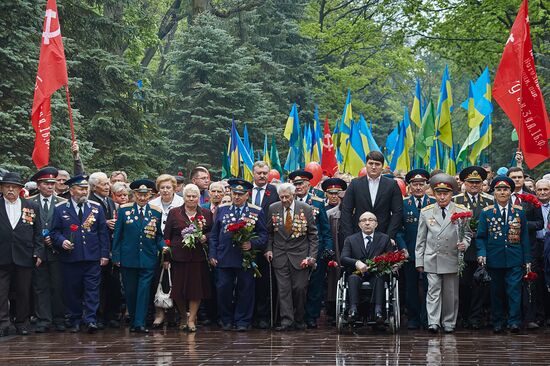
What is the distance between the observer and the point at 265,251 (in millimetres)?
16125

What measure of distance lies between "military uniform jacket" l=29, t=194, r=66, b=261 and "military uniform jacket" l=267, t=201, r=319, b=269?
117 inches

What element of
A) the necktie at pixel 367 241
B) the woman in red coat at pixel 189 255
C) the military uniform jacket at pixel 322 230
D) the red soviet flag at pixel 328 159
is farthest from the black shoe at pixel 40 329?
the red soviet flag at pixel 328 159

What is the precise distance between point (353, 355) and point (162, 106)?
18.8 m

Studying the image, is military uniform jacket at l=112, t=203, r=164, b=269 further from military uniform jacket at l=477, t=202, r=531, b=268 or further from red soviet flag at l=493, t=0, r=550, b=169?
red soviet flag at l=493, t=0, r=550, b=169

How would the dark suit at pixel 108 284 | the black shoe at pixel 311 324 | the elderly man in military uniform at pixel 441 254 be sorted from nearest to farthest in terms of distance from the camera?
1. the elderly man in military uniform at pixel 441 254
2. the black shoe at pixel 311 324
3. the dark suit at pixel 108 284

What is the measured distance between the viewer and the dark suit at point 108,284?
16.7 meters

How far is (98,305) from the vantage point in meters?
15.9

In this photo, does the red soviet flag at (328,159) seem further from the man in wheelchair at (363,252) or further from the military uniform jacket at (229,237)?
the man in wheelchair at (363,252)

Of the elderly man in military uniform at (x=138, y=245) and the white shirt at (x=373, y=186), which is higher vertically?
the white shirt at (x=373, y=186)

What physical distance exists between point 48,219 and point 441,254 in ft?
17.9

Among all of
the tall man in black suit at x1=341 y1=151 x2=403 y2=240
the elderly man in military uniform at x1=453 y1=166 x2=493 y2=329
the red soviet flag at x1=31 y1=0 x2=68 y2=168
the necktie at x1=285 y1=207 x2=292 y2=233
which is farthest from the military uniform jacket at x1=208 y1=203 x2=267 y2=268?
the red soviet flag at x1=31 y1=0 x2=68 y2=168

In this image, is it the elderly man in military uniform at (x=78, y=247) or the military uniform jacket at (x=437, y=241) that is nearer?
the military uniform jacket at (x=437, y=241)

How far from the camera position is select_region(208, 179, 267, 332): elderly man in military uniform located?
15844 mm

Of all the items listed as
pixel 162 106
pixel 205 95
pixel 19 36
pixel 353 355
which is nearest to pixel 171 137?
pixel 205 95
